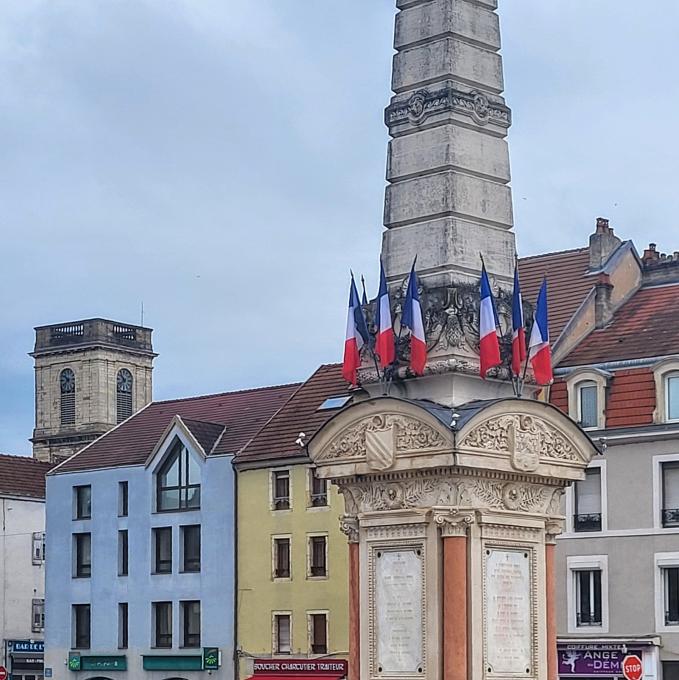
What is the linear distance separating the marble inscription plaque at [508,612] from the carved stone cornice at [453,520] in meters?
0.47

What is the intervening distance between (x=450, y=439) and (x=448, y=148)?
12.1 ft

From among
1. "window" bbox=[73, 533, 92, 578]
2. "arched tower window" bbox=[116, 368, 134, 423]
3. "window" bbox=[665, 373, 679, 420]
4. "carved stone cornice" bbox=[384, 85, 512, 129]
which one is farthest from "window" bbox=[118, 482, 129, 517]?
"arched tower window" bbox=[116, 368, 134, 423]

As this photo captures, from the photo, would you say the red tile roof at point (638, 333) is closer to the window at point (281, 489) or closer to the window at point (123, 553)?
the window at point (281, 489)

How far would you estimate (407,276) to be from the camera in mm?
22156

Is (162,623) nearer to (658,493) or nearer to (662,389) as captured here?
(658,493)

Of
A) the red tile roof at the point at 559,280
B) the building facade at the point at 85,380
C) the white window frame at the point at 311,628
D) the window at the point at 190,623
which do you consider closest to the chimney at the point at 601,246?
the red tile roof at the point at 559,280

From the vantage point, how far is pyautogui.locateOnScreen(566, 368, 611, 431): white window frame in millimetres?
43281

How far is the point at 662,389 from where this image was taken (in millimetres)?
42156

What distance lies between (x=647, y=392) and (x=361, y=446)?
22046 millimetres

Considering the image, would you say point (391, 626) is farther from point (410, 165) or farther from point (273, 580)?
point (273, 580)

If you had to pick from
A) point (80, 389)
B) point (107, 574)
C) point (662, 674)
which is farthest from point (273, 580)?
point (80, 389)

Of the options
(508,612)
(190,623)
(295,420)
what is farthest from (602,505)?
(508,612)

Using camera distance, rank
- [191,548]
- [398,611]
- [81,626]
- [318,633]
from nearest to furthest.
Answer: [398,611] → [318,633] → [191,548] → [81,626]

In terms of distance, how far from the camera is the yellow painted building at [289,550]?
47.8 meters
